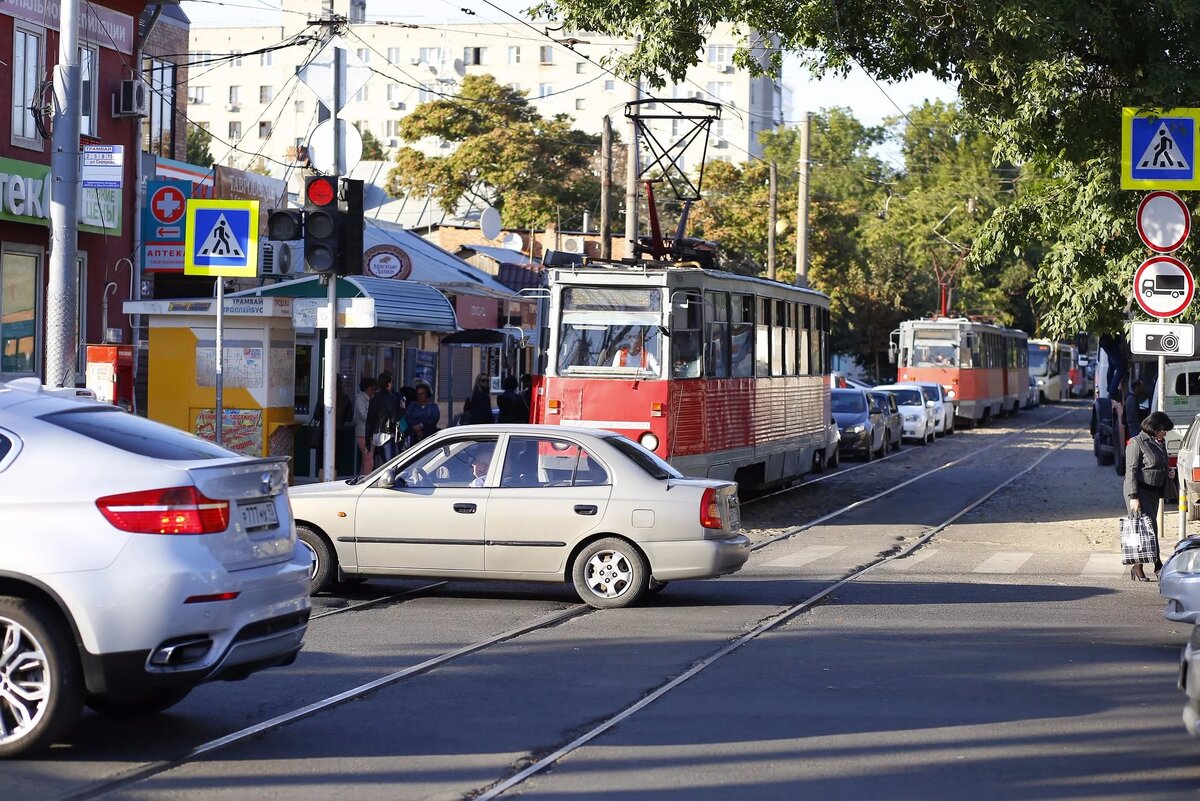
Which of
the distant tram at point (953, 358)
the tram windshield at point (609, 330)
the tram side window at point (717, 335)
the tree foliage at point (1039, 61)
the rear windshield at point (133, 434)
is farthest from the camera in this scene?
the distant tram at point (953, 358)

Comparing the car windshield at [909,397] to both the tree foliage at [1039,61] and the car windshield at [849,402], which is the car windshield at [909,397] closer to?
the car windshield at [849,402]

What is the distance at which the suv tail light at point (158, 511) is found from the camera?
7.61 metres

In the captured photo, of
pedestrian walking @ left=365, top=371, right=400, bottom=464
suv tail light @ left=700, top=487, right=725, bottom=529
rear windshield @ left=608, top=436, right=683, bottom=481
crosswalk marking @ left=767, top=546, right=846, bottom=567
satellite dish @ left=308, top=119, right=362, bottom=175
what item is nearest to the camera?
suv tail light @ left=700, top=487, right=725, bottom=529

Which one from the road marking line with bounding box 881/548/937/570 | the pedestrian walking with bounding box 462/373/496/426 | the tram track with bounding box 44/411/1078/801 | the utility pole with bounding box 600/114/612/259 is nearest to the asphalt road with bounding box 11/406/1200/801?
the tram track with bounding box 44/411/1078/801

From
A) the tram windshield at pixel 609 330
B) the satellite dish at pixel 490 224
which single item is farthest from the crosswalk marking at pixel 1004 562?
the satellite dish at pixel 490 224

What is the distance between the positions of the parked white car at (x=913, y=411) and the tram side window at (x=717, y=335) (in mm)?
20587

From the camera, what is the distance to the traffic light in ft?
53.8

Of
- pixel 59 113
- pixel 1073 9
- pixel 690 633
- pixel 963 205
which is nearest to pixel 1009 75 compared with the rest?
pixel 1073 9

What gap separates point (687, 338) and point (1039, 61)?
6002 millimetres

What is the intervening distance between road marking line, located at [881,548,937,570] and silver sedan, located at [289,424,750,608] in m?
4.16

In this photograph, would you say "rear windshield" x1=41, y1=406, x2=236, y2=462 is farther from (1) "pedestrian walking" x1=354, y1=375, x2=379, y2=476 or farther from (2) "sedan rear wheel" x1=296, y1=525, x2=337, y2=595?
(1) "pedestrian walking" x1=354, y1=375, x2=379, y2=476

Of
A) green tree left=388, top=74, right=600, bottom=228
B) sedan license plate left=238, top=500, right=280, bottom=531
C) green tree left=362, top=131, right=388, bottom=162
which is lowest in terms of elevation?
sedan license plate left=238, top=500, right=280, bottom=531

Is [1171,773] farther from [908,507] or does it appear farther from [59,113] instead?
[908,507]

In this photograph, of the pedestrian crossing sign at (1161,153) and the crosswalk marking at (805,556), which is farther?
the crosswalk marking at (805,556)
